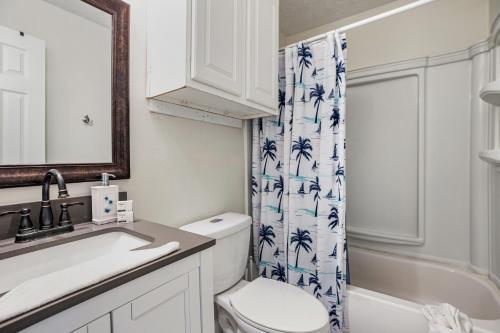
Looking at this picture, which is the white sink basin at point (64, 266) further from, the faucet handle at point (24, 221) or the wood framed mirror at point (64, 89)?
the wood framed mirror at point (64, 89)

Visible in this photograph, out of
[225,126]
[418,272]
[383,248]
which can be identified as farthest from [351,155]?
[225,126]

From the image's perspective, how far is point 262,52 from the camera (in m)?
1.35

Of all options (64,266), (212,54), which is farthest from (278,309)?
(212,54)

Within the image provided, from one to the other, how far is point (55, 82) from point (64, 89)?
0.03m

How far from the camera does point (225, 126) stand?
1585mm

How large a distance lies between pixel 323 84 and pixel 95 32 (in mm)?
1178

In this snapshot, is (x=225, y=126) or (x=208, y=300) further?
(x=225, y=126)

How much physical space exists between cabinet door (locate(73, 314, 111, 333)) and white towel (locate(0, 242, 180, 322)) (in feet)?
0.29

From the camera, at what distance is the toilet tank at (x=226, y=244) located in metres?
1.20

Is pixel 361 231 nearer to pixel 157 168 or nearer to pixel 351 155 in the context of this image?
pixel 351 155

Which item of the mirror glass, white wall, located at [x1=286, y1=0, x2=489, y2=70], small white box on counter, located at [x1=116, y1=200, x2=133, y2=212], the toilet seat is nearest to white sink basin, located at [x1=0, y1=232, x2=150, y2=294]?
small white box on counter, located at [x1=116, y1=200, x2=133, y2=212]

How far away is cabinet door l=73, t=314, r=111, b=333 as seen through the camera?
0.49m

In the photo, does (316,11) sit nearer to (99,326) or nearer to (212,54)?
(212,54)

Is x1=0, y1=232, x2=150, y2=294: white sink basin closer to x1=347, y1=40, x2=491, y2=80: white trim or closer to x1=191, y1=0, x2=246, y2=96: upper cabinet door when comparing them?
x1=191, y1=0, x2=246, y2=96: upper cabinet door
